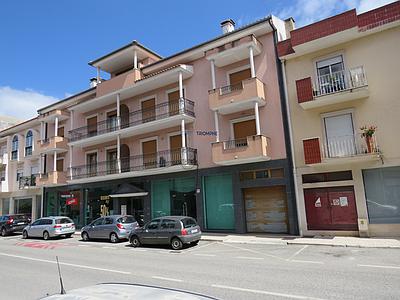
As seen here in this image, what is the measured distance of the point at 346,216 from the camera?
50.1ft

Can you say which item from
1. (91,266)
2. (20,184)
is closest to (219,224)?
(91,266)

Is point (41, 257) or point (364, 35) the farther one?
point (364, 35)

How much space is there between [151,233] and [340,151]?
32.6 ft

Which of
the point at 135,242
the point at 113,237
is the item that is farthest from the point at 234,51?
the point at 113,237

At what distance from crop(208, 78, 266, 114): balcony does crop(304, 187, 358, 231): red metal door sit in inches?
225

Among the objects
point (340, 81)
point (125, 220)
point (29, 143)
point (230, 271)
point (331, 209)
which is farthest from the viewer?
point (29, 143)

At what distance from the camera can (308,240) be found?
14430 mm

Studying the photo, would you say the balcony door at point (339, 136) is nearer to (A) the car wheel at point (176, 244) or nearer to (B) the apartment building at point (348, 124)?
(B) the apartment building at point (348, 124)

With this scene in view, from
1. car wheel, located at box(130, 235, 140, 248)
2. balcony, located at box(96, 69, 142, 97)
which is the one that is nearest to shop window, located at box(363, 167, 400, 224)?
car wheel, located at box(130, 235, 140, 248)

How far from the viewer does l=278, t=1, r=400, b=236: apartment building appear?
1455cm

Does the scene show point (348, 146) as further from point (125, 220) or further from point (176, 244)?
point (125, 220)

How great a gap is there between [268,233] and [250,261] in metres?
7.01

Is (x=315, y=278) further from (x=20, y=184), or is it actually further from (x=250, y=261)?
(x=20, y=184)

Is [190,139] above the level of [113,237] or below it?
above
